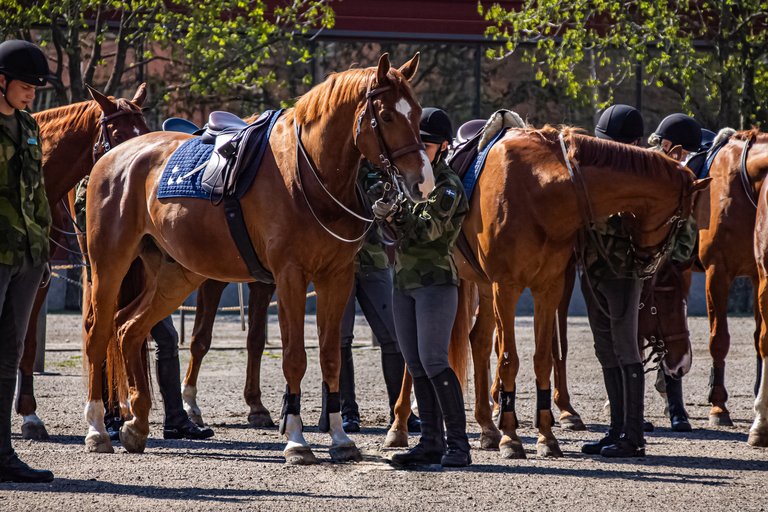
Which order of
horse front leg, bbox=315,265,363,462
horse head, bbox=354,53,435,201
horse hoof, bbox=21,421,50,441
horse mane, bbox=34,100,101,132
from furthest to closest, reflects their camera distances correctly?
horse mane, bbox=34,100,101,132
horse hoof, bbox=21,421,50,441
horse front leg, bbox=315,265,363,462
horse head, bbox=354,53,435,201

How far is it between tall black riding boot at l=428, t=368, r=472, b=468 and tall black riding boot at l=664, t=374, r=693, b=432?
2510 millimetres

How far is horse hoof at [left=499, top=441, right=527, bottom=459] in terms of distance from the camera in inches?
296

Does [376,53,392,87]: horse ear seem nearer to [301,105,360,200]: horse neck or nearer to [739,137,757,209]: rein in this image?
[301,105,360,200]: horse neck

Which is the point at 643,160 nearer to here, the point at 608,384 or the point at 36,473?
the point at 608,384

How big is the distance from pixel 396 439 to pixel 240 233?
1.72 meters

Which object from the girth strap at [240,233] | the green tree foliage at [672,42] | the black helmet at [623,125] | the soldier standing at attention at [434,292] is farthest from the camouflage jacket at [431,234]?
the green tree foliage at [672,42]

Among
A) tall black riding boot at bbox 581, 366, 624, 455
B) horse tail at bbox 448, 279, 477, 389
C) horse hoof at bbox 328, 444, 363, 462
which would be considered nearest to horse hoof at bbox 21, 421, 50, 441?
horse hoof at bbox 328, 444, 363, 462

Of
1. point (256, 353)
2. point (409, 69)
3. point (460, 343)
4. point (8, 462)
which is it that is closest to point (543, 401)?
point (460, 343)

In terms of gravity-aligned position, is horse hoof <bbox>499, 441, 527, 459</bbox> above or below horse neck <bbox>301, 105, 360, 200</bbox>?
below

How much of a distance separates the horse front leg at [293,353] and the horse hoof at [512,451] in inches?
46.5

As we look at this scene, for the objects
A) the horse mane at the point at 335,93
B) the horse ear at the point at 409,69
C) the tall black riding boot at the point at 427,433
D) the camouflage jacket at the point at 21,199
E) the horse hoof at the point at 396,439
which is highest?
the horse ear at the point at 409,69

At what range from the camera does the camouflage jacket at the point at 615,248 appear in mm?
7602

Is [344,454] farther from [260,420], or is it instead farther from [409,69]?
[409,69]

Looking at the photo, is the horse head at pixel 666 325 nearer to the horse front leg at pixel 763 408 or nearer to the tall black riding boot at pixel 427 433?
the horse front leg at pixel 763 408
